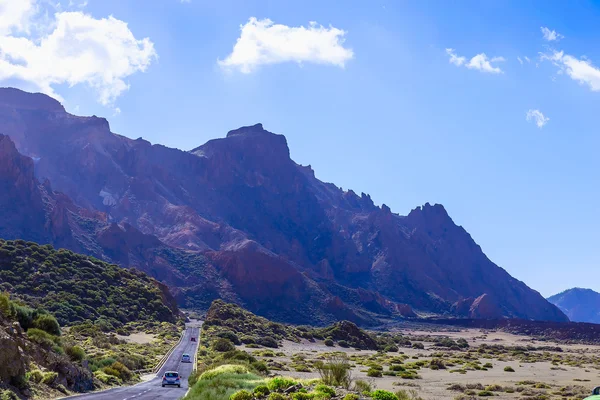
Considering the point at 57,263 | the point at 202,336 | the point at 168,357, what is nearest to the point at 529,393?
the point at 168,357

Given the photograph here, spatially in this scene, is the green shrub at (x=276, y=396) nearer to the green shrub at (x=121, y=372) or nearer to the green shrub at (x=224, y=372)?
the green shrub at (x=224, y=372)

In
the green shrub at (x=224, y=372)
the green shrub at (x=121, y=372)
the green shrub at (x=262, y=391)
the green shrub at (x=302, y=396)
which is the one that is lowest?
the green shrub at (x=121, y=372)

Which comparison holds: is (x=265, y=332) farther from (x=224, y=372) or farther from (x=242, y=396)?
(x=242, y=396)

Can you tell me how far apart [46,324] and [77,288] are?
4605 cm

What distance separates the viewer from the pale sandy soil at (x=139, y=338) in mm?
60312

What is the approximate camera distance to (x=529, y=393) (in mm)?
32281

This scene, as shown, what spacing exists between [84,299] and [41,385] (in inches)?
1989

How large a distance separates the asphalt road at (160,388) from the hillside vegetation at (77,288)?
417 inches

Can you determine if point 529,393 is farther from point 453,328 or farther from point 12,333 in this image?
point 453,328

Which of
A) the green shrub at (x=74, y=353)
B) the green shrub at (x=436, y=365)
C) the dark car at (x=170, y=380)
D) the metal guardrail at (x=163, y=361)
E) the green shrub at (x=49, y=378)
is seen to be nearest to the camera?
the green shrub at (x=49, y=378)

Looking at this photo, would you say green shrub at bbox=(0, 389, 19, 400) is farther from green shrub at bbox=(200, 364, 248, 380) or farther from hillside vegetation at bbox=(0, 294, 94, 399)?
green shrub at bbox=(200, 364, 248, 380)

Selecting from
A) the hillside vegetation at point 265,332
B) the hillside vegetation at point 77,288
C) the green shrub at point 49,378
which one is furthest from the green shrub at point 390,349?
the green shrub at point 49,378

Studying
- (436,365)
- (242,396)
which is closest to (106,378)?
(242,396)

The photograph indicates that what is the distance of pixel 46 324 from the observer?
96.6 feet
